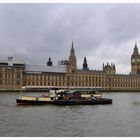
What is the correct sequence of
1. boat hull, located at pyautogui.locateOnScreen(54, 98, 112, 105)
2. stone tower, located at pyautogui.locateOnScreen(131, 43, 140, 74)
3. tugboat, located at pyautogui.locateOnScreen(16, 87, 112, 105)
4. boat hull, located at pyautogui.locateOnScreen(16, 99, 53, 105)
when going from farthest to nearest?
stone tower, located at pyautogui.locateOnScreen(131, 43, 140, 74)
boat hull, located at pyautogui.locateOnScreen(54, 98, 112, 105)
tugboat, located at pyautogui.locateOnScreen(16, 87, 112, 105)
boat hull, located at pyautogui.locateOnScreen(16, 99, 53, 105)

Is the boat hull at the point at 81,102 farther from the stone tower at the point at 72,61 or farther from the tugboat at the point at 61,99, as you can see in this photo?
the stone tower at the point at 72,61

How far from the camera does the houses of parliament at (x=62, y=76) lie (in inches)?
4916

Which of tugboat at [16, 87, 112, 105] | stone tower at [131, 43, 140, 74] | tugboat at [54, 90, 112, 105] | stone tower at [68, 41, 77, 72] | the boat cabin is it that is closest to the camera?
tugboat at [16, 87, 112, 105]

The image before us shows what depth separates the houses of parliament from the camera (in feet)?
410

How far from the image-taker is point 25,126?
2834 centimetres

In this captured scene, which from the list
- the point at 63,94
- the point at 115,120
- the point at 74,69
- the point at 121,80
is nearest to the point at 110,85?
the point at 121,80

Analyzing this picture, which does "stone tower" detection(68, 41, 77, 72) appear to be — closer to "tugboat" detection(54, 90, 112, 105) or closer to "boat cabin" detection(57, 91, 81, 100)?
"tugboat" detection(54, 90, 112, 105)

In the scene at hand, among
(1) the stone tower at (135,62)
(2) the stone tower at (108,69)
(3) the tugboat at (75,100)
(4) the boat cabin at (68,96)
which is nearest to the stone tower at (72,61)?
(2) the stone tower at (108,69)

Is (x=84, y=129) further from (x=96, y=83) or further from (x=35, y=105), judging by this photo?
(x=96, y=83)

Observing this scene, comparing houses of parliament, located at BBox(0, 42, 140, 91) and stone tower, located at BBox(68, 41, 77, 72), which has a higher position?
stone tower, located at BBox(68, 41, 77, 72)

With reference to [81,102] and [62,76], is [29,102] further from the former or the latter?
[62,76]

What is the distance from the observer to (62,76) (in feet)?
458

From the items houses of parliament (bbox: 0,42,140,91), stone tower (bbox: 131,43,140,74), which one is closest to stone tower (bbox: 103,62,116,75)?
houses of parliament (bbox: 0,42,140,91)

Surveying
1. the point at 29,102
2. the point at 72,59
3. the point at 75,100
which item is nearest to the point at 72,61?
the point at 72,59
